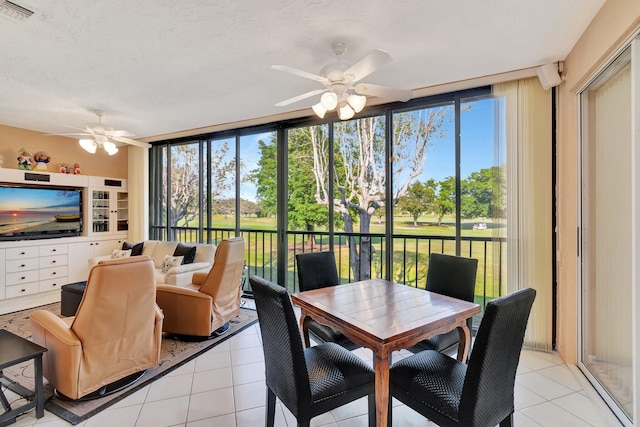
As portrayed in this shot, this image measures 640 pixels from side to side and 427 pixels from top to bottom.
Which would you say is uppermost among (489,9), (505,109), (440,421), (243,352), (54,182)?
(489,9)

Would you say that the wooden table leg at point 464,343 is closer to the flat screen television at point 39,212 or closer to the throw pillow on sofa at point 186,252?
the throw pillow on sofa at point 186,252

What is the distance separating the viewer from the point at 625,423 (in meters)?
1.79

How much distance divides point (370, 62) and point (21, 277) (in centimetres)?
534

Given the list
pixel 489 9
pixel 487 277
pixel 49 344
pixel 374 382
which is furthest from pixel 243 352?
pixel 489 9

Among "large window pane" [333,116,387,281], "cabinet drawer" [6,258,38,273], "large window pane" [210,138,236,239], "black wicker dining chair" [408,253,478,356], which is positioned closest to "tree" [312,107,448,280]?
"large window pane" [333,116,387,281]

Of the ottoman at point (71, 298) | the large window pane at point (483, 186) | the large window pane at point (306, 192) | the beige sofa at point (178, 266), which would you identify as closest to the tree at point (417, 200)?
the large window pane at point (483, 186)

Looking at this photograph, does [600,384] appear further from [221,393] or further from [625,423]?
[221,393]

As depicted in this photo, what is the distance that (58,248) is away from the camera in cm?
458

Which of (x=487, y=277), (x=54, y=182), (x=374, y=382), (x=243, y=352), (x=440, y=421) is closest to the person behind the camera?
(x=440, y=421)

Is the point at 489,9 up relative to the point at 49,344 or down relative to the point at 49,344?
up

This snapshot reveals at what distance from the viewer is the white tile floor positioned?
1896 mm

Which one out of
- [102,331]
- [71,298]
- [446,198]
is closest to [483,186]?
[446,198]

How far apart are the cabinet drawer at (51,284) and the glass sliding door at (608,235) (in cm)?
646

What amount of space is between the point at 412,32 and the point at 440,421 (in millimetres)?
2388
